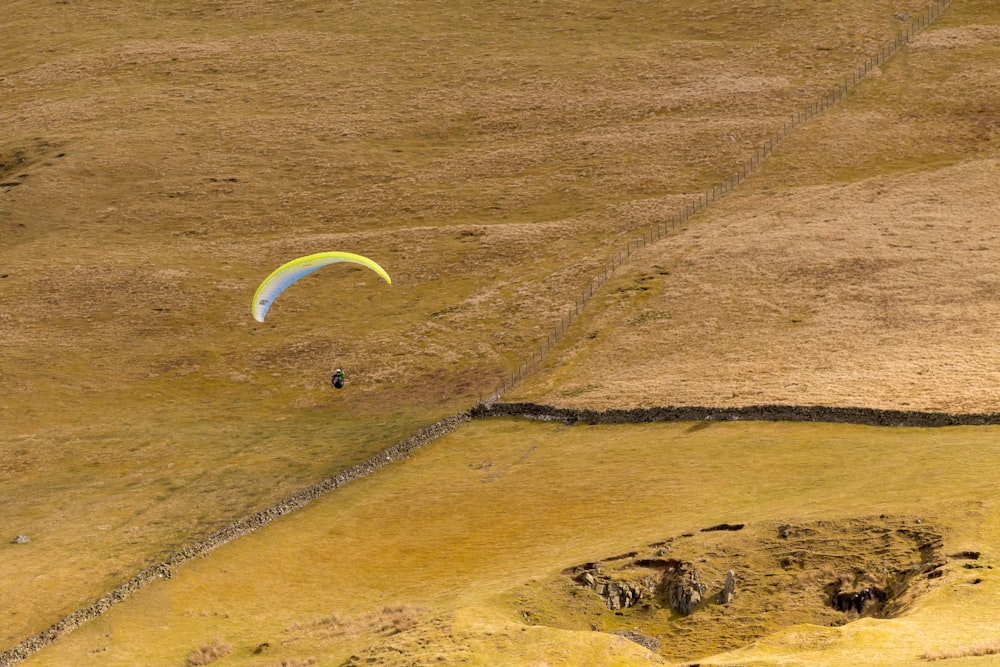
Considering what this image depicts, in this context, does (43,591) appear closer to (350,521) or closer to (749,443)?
(350,521)

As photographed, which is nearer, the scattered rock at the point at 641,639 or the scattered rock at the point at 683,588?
the scattered rock at the point at 641,639

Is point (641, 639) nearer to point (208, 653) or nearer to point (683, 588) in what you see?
point (683, 588)

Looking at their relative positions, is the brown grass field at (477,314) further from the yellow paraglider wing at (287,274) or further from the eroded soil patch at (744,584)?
the yellow paraglider wing at (287,274)

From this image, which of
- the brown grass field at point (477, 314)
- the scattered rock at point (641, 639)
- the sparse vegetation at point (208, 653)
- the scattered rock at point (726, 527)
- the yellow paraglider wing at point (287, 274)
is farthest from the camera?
the yellow paraglider wing at point (287, 274)

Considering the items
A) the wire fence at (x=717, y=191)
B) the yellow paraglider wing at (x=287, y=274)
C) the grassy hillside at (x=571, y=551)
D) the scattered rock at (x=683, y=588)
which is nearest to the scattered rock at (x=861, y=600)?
the grassy hillside at (x=571, y=551)

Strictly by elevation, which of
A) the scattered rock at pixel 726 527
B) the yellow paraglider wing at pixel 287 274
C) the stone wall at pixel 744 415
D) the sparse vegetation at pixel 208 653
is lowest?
the sparse vegetation at pixel 208 653

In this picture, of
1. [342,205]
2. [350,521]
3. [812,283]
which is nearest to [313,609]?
[350,521]

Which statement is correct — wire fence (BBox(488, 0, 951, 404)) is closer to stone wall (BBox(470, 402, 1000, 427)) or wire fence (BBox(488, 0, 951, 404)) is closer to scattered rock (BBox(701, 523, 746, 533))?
stone wall (BBox(470, 402, 1000, 427))

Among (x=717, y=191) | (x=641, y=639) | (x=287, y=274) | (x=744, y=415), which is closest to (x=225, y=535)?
(x=287, y=274)
